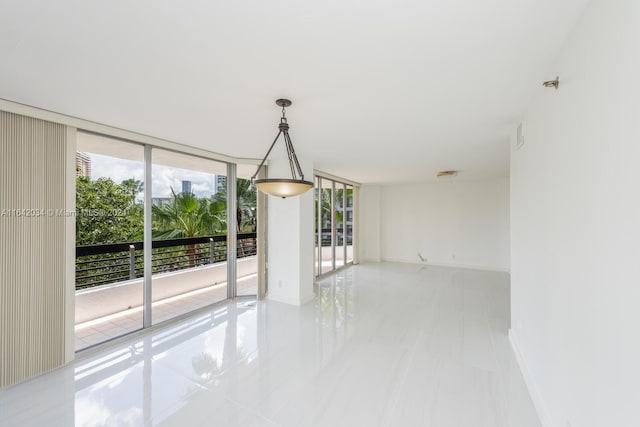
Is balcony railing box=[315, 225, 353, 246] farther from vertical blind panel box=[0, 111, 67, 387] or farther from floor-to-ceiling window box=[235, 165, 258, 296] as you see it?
vertical blind panel box=[0, 111, 67, 387]

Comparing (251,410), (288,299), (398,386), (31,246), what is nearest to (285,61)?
(251,410)

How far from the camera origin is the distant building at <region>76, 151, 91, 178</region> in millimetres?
2850

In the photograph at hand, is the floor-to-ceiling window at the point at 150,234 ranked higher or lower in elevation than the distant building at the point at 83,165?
lower

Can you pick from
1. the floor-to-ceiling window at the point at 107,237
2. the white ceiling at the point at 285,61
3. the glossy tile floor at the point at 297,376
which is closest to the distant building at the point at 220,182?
the floor-to-ceiling window at the point at 107,237

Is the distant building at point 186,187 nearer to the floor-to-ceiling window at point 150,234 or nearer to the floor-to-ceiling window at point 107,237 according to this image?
the floor-to-ceiling window at point 150,234

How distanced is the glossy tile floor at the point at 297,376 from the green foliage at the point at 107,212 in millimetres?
1241

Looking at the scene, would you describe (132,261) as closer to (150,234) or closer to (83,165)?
(150,234)

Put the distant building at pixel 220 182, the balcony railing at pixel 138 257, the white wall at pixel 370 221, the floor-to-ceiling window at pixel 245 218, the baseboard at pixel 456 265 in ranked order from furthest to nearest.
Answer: the white wall at pixel 370 221 → the baseboard at pixel 456 265 → the floor-to-ceiling window at pixel 245 218 → the distant building at pixel 220 182 → the balcony railing at pixel 138 257

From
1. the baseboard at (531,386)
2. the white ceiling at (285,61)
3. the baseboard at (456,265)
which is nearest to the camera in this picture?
the white ceiling at (285,61)

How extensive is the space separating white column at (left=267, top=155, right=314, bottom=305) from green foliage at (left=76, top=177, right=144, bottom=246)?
1.94 metres

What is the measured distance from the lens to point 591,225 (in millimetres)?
1162

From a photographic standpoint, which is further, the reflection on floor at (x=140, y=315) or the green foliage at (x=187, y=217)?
the green foliage at (x=187, y=217)

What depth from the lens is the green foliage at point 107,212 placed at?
288 centimetres

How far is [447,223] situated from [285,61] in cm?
716
